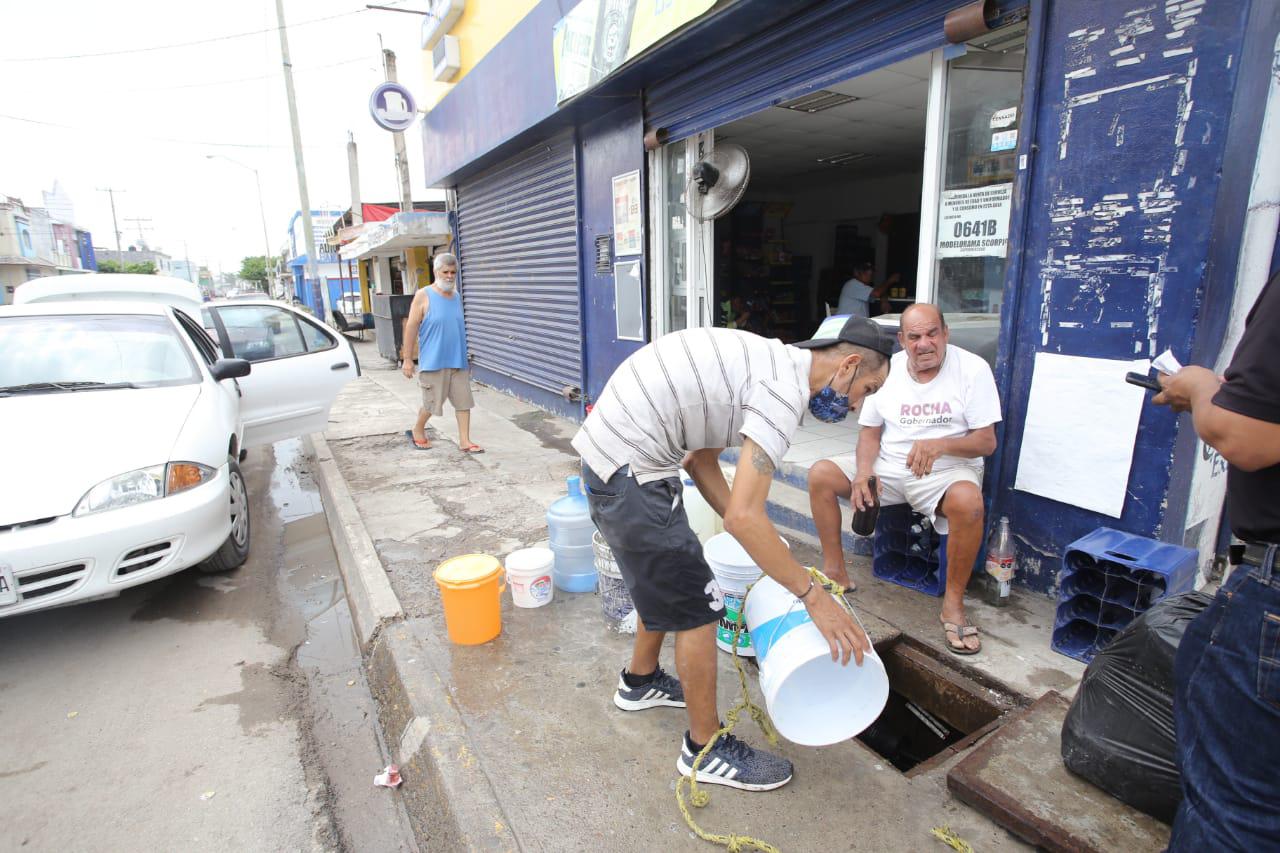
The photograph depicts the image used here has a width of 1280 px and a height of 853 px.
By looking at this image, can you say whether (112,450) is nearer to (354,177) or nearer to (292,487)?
(292,487)

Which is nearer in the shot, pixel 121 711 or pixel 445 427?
pixel 121 711

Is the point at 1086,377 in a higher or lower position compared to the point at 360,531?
higher

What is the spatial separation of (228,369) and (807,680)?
4453 millimetres

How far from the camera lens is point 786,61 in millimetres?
4641

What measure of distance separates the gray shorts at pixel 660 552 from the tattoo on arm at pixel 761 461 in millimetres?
410

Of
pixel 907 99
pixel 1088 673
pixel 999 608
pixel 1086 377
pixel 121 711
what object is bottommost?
pixel 121 711

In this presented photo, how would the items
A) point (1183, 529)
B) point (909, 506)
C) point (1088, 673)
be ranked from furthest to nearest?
point (909, 506)
point (1183, 529)
point (1088, 673)

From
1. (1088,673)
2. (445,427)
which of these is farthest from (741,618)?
(445,427)

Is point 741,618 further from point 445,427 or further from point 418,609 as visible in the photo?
point 445,427

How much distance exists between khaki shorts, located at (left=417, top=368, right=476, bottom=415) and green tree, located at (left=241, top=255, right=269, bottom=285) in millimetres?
97310

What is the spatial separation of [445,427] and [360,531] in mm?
3640

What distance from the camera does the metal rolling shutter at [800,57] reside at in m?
3.77

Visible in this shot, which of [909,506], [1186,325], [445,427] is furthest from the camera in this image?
[445,427]

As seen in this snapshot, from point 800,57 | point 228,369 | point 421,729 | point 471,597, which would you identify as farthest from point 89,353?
point 800,57
